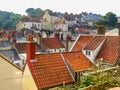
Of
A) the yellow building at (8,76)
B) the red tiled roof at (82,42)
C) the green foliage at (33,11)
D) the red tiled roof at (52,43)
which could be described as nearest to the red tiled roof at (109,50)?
the red tiled roof at (82,42)

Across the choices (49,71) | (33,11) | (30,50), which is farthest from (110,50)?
(33,11)

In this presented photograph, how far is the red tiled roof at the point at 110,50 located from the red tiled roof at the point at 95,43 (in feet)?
1.94

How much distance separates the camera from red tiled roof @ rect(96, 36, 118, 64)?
22.5 m

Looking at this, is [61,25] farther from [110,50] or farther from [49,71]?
[49,71]

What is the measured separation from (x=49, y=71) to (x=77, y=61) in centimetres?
382

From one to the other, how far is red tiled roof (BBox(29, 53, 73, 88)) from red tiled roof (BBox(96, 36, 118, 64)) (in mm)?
4217

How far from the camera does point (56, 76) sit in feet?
64.8

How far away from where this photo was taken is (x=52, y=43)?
52750 millimetres

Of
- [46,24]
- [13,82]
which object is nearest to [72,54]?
[13,82]

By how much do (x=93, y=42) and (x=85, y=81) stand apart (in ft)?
54.1

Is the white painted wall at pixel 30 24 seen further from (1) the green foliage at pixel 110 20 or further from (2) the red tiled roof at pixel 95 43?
(2) the red tiled roof at pixel 95 43

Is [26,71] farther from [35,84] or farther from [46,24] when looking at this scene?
[46,24]

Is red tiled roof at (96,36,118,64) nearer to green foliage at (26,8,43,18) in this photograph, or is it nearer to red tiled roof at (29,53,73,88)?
red tiled roof at (29,53,73,88)

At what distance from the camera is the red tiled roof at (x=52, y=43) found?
51.6m
